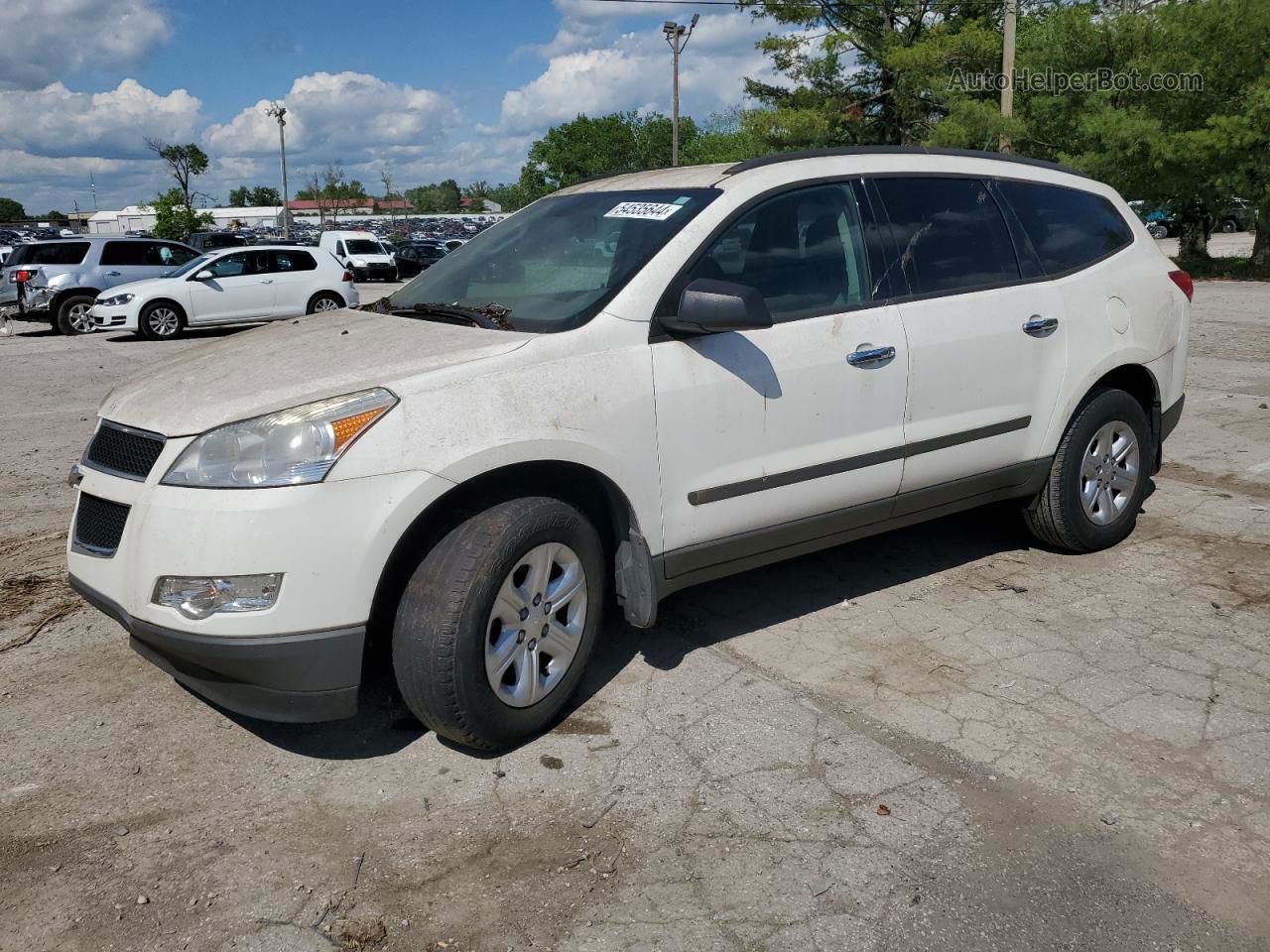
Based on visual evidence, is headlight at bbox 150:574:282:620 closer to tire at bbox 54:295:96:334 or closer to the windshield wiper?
the windshield wiper

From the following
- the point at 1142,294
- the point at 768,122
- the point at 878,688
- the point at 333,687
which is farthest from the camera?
the point at 768,122

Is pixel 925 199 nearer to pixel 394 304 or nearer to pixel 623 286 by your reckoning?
pixel 623 286

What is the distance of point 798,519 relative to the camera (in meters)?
3.90

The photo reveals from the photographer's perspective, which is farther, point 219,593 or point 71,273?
point 71,273

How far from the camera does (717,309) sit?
3.37m

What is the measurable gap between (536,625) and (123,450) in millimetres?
1362

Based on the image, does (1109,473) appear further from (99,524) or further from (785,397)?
(99,524)

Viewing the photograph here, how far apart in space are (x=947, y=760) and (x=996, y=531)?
2.53 m

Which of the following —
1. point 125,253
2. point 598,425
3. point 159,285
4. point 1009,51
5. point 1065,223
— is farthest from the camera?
point 1009,51

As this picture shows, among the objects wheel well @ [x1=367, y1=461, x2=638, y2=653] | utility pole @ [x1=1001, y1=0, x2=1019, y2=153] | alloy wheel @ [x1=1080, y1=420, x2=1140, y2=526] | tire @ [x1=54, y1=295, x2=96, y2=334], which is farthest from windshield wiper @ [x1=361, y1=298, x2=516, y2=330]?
utility pole @ [x1=1001, y1=0, x2=1019, y2=153]

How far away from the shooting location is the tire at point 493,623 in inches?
119

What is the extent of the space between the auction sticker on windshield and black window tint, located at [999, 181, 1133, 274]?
5.76 feet

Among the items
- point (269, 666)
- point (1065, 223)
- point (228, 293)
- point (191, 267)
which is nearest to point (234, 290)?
point (228, 293)

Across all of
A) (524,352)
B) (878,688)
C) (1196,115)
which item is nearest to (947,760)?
(878,688)
